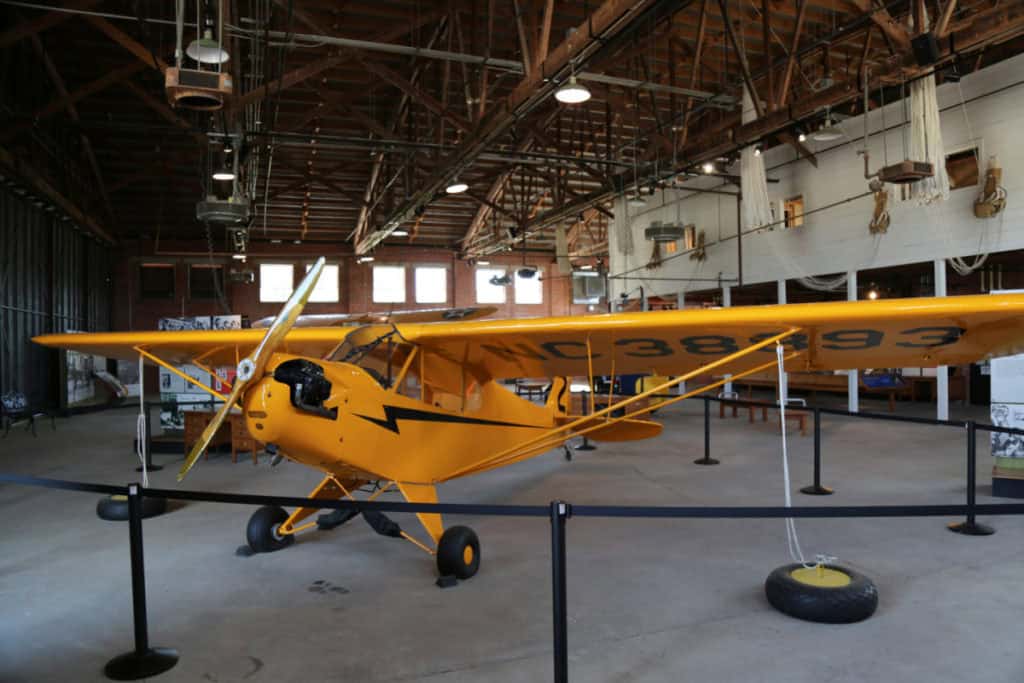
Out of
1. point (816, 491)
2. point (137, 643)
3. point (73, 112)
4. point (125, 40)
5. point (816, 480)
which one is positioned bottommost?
point (816, 491)

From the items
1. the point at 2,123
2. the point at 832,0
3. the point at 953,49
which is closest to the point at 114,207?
the point at 2,123

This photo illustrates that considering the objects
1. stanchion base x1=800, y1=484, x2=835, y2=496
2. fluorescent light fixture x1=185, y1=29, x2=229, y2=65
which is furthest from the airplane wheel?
fluorescent light fixture x1=185, y1=29, x2=229, y2=65

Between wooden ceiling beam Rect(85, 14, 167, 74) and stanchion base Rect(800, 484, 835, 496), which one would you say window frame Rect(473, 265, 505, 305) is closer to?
wooden ceiling beam Rect(85, 14, 167, 74)

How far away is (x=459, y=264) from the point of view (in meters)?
34.0

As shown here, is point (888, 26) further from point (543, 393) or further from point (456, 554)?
point (543, 393)

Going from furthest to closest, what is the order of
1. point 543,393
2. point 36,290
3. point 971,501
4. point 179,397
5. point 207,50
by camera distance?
point 543,393 → point 36,290 → point 179,397 → point 207,50 → point 971,501

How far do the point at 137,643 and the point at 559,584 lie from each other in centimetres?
245

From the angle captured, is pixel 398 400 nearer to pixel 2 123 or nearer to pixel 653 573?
pixel 653 573

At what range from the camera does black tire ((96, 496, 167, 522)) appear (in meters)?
6.57

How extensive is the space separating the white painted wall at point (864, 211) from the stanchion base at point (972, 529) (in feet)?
29.2

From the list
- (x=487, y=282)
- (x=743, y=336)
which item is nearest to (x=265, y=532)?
(x=743, y=336)

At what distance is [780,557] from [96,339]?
670 centimetres

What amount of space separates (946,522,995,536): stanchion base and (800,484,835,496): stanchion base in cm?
160

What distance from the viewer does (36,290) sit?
703 inches
